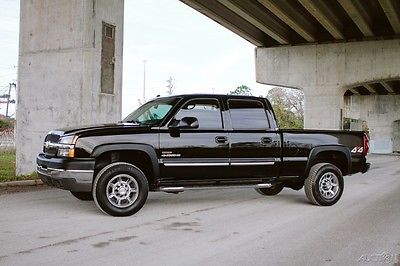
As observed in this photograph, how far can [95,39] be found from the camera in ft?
38.2

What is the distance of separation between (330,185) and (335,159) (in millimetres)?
601

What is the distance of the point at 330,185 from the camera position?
8.81m

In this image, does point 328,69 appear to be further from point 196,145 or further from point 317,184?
point 196,145

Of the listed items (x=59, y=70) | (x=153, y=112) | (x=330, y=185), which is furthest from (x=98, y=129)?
(x=59, y=70)

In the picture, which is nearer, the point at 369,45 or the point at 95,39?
the point at 95,39

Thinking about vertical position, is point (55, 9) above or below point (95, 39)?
above

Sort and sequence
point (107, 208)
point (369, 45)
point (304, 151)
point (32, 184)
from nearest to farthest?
1. point (107, 208)
2. point (304, 151)
3. point (32, 184)
4. point (369, 45)

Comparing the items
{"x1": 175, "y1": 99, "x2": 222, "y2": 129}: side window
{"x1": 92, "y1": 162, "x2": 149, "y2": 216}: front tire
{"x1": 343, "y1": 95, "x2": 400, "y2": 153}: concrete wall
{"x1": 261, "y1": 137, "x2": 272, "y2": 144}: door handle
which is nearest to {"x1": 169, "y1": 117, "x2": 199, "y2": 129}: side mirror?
{"x1": 175, "y1": 99, "x2": 222, "y2": 129}: side window

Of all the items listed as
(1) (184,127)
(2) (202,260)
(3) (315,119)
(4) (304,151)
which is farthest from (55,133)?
(3) (315,119)

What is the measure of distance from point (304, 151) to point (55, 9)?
7.14m

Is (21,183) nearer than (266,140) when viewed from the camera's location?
No

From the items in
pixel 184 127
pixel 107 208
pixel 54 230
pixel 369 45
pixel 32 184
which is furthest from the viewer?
pixel 369 45

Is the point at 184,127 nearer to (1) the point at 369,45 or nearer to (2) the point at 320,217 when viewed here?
(2) the point at 320,217

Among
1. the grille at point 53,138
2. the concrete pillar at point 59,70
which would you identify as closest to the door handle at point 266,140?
the grille at point 53,138
